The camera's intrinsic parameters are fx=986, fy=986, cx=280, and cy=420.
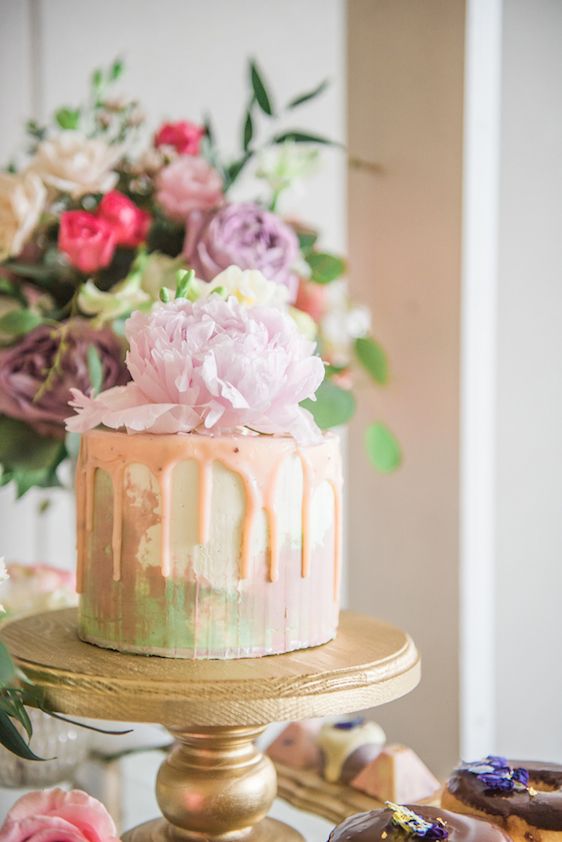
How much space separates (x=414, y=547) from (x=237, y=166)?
598 mm

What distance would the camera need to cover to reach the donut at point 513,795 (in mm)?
771

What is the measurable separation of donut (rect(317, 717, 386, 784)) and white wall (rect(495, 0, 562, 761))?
0.35 m

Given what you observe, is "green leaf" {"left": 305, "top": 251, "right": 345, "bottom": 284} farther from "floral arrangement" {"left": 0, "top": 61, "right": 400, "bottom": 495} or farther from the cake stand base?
the cake stand base

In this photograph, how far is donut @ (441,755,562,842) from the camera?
0.77m

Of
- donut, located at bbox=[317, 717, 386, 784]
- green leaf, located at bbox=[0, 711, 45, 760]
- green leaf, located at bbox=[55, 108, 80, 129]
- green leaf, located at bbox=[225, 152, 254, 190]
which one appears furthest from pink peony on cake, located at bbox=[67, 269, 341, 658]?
green leaf, located at bbox=[55, 108, 80, 129]

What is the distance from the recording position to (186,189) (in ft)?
3.83

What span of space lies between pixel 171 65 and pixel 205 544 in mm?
1141

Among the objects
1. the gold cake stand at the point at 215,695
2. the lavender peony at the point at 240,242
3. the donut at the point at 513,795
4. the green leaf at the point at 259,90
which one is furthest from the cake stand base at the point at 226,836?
the green leaf at the point at 259,90

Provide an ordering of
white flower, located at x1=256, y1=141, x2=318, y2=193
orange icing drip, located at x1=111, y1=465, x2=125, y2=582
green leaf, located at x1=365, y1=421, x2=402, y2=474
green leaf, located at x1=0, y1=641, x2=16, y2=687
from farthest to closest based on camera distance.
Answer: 1. green leaf, located at x1=365, y1=421, x2=402, y2=474
2. white flower, located at x1=256, y1=141, x2=318, y2=193
3. orange icing drip, located at x1=111, y1=465, x2=125, y2=582
4. green leaf, located at x1=0, y1=641, x2=16, y2=687

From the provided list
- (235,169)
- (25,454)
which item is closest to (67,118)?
(235,169)

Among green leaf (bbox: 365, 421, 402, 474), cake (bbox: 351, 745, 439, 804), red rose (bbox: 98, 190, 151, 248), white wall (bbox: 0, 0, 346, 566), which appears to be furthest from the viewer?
white wall (bbox: 0, 0, 346, 566)

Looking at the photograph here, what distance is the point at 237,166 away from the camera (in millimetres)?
1221

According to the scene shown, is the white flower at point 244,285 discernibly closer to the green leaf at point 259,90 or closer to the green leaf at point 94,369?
the green leaf at point 94,369

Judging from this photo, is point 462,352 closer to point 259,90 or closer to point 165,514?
point 259,90
